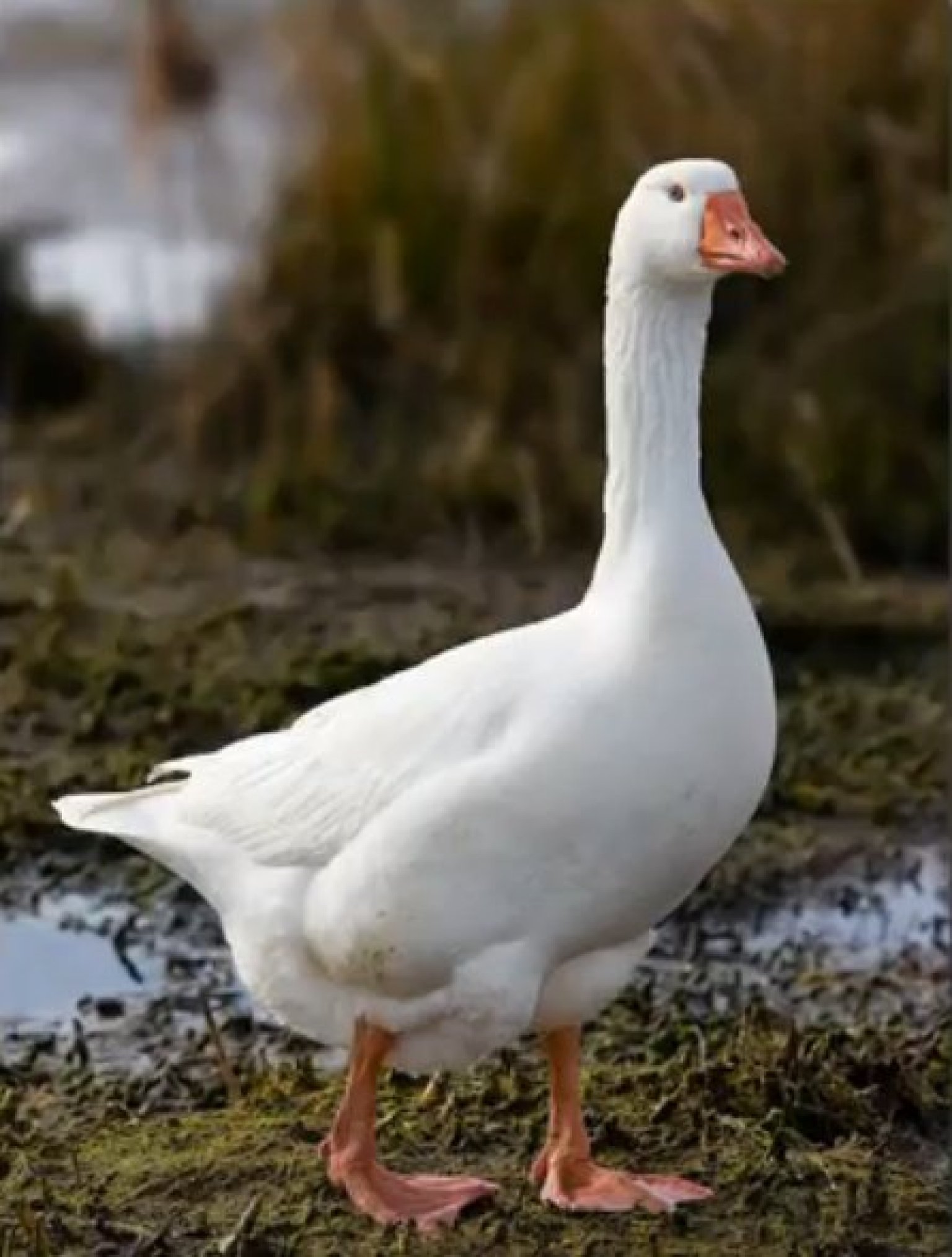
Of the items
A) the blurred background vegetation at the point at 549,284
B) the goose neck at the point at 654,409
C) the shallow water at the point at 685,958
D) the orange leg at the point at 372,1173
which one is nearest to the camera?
the goose neck at the point at 654,409

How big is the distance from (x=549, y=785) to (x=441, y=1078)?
1169 millimetres

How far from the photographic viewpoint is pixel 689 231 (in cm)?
428

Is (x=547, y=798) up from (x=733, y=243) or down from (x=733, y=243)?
down

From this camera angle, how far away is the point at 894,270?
9703mm

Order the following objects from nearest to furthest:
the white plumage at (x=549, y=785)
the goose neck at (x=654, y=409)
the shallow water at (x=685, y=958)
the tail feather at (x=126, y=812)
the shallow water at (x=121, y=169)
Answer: the white plumage at (x=549, y=785)
the goose neck at (x=654, y=409)
the tail feather at (x=126, y=812)
the shallow water at (x=685, y=958)
the shallow water at (x=121, y=169)

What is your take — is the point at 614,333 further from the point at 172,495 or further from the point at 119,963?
the point at 172,495

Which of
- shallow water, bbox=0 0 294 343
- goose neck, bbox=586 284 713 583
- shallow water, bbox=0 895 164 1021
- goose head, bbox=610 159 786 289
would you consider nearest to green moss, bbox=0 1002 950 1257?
shallow water, bbox=0 895 164 1021

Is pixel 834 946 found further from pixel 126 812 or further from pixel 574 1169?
pixel 126 812

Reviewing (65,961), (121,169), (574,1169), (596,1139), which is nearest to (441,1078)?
(596,1139)

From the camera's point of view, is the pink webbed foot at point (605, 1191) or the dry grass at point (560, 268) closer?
the pink webbed foot at point (605, 1191)

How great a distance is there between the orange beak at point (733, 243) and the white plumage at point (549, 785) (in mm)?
21

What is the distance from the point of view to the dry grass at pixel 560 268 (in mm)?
9164

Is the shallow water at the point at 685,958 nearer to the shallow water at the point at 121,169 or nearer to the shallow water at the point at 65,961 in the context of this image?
the shallow water at the point at 65,961

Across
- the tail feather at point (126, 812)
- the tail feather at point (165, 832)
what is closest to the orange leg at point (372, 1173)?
the tail feather at point (165, 832)
